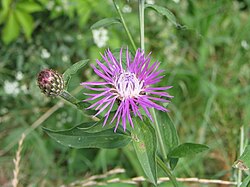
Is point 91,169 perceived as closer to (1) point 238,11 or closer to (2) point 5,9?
(2) point 5,9

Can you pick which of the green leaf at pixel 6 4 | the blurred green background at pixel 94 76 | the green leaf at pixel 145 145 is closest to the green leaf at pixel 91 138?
the green leaf at pixel 145 145

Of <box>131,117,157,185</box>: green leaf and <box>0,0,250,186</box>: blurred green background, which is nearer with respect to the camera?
→ <box>131,117,157,185</box>: green leaf

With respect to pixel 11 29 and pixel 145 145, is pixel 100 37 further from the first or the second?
pixel 145 145

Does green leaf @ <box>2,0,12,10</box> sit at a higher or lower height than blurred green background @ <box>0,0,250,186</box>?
higher

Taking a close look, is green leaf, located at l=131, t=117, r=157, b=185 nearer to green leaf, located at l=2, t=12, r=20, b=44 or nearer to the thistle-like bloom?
the thistle-like bloom

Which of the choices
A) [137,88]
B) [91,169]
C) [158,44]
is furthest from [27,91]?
[137,88]

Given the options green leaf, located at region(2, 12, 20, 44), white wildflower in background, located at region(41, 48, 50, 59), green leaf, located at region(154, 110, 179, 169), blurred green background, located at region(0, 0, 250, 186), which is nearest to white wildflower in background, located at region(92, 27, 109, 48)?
blurred green background, located at region(0, 0, 250, 186)

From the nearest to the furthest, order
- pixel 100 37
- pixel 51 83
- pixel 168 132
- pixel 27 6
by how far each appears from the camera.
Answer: pixel 51 83
pixel 168 132
pixel 27 6
pixel 100 37

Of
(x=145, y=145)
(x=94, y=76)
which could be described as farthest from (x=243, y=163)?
(x=94, y=76)
